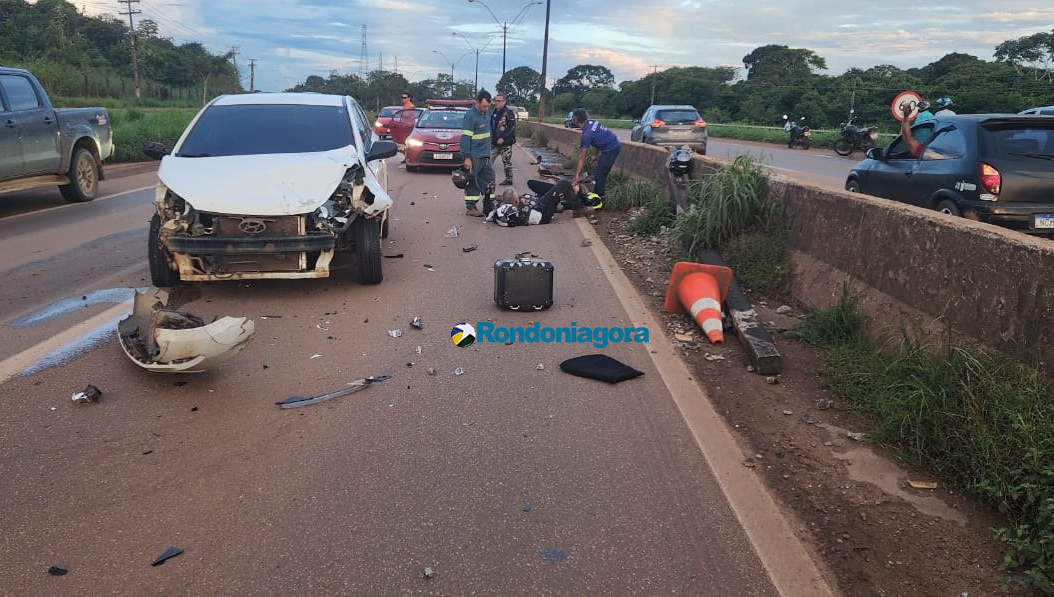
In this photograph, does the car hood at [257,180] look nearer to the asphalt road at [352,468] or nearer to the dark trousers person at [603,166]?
the asphalt road at [352,468]

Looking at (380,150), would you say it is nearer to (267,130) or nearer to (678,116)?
(267,130)

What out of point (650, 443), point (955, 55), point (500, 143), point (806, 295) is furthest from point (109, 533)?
point (955, 55)

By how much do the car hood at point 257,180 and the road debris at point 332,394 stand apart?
2.12m

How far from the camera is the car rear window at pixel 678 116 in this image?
24.4 metres

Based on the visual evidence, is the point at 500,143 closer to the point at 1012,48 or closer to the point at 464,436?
the point at 464,436

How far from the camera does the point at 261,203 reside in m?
6.30

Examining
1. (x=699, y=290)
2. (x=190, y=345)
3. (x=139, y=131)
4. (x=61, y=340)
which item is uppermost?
(x=139, y=131)

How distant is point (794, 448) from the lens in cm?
403

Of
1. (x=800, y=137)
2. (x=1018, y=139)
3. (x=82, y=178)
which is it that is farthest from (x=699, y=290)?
(x=800, y=137)

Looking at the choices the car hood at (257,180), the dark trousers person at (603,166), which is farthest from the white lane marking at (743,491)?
the dark trousers person at (603,166)

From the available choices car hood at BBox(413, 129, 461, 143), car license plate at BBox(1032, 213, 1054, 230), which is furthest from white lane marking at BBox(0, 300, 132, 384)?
car hood at BBox(413, 129, 461, 143)

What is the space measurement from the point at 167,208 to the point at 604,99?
87.6 meters

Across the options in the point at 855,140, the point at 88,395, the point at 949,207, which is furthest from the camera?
the point at 855,140

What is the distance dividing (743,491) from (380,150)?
5.50m
